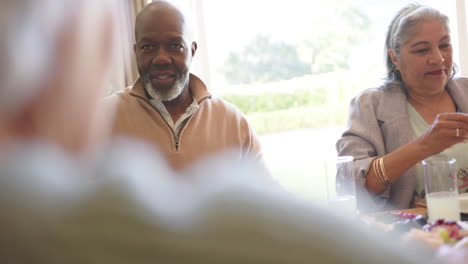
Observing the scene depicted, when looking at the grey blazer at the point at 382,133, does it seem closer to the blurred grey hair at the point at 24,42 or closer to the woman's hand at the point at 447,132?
the woman's hand at the point at 447,132

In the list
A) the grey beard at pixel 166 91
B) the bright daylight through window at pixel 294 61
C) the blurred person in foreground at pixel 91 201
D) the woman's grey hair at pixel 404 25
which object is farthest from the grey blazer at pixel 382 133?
the bright daylight through window at pixel 294 61

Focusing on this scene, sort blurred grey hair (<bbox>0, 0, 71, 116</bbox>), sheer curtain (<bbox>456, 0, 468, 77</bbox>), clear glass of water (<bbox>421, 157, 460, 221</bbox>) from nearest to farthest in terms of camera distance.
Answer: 1. blurred grey hair (<bbox>0, 0, 71, 116</bbox>)
2. clear glass of water (<bbox>421, 157, 460, 221</bbox>)
3. sheer curtain (<bbox>456, 0, 468, 77</bbox>)

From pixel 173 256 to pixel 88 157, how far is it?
0.12 metres

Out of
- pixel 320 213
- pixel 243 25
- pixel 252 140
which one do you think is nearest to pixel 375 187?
pixel 252 140

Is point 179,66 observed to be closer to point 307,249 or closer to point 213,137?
point 213,137

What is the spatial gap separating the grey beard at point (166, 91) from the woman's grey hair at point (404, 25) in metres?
0.91

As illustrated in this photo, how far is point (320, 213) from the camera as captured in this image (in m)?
0.37

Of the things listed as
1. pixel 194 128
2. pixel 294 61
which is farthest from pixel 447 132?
pixel 294 61

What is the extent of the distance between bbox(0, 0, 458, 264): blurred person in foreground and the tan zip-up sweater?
163 cm

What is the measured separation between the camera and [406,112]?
1990mm

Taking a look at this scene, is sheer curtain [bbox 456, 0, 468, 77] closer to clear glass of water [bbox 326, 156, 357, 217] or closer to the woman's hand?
the woman's hand

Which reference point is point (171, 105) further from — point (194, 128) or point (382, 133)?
point (382, 133)

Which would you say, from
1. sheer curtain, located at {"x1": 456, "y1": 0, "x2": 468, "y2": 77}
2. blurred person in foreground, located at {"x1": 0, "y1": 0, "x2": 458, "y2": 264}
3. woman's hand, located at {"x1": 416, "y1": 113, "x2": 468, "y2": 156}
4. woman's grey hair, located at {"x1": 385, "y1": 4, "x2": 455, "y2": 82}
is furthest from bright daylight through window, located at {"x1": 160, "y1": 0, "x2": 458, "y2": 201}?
blurred person in foreground, located at {"x1": 0, "y1": 0, "x2": 458, "y2": 264}

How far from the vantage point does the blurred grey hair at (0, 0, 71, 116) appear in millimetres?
333
